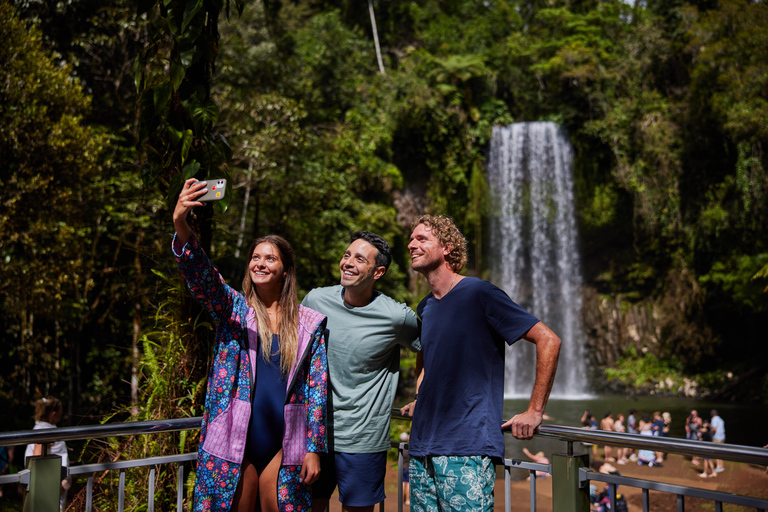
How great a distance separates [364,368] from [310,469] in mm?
466

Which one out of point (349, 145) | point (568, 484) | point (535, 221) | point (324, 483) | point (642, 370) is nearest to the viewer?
point (568, 484)

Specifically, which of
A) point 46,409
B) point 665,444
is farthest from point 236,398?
point 46,409

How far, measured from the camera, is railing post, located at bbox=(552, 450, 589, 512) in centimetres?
222

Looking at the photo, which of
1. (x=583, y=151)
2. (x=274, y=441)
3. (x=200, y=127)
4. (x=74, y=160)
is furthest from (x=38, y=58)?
(x=583, y=151)

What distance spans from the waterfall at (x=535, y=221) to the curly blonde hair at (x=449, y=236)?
1747cm

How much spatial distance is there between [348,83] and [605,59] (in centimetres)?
925

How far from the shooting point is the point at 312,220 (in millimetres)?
→ 13461

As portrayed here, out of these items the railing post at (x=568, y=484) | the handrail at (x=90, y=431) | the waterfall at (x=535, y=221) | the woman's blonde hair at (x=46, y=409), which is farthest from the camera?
the waterfall at (x=535, y=221)

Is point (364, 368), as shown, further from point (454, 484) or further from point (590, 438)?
point (590, 438)

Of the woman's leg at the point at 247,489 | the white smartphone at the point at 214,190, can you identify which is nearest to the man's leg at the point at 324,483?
the woman's leg at the point at 247,489

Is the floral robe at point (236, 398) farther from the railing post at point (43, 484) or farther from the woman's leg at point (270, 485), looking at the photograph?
the railing post at point (43, 484)

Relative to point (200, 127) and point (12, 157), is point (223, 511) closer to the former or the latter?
point (200, 127)

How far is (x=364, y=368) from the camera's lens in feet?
7.79

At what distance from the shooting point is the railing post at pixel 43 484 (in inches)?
80.7
